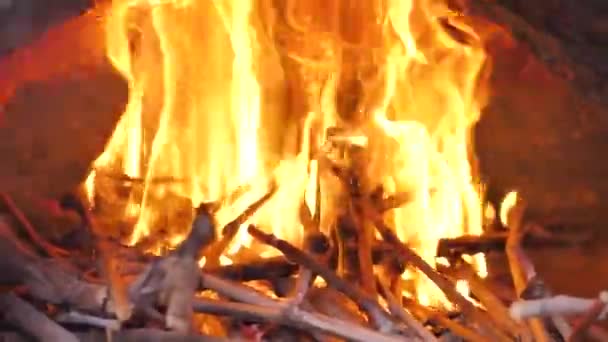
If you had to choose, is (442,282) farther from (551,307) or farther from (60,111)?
(60,111)

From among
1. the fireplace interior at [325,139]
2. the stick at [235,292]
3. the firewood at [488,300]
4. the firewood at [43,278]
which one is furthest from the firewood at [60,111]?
the firewood at [488,300]

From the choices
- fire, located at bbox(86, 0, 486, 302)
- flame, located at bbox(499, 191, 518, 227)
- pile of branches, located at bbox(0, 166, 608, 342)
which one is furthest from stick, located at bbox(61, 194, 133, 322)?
flame, located at bbox(499, 191, 518, 227)

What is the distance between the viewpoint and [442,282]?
1316mm

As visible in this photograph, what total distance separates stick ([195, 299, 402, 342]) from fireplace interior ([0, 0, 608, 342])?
0.14m

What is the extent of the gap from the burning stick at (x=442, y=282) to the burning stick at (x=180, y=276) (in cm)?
34

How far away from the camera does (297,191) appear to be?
1.58 meters

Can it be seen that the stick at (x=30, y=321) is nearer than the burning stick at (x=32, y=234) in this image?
Yes

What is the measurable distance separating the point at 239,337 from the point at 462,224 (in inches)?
21.3

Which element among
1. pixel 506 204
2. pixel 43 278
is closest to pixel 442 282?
pixel 506 204

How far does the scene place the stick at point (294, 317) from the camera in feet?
3.85

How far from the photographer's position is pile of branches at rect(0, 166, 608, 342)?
111 cm

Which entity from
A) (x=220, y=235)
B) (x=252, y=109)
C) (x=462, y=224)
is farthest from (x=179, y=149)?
(x=462, y=224)

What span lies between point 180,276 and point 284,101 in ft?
2.05

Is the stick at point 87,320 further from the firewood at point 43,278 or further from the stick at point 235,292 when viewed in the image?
the stick at point 235,292
